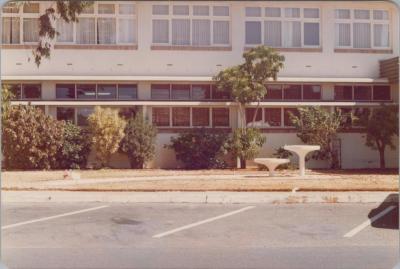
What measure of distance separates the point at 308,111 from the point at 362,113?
230 centimetres

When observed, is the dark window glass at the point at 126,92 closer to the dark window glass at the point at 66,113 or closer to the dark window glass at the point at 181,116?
the dark window glass at the point at 181,116

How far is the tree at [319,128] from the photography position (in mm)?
18864

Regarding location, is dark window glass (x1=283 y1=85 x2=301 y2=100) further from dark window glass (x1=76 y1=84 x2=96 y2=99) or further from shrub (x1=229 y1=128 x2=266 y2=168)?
dark window glass (x1=76 y1=84 x2=96 y2=99)

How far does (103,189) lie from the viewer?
12.1 metres

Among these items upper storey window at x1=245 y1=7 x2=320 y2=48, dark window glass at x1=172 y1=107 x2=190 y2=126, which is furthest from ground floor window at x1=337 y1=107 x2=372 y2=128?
dark window glass at x1=172 y1=107 x2=190 y2=126

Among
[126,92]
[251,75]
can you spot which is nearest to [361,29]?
[251,75]

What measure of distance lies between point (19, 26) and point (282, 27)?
10.1m

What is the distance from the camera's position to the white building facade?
19406 millimetres

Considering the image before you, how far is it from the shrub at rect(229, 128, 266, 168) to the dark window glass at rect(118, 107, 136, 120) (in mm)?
3788

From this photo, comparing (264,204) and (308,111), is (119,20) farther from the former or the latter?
(264,204)

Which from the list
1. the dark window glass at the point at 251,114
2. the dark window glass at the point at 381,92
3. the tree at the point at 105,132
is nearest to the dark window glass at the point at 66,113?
the tree at the point at 105,132

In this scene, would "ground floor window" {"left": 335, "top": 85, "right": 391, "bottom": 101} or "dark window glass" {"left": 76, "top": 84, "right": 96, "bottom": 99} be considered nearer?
"dark window glass" {"left": 76, "top": 84, "right": 96, "bottom": 99}

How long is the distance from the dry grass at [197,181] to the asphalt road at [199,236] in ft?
→ 5.77

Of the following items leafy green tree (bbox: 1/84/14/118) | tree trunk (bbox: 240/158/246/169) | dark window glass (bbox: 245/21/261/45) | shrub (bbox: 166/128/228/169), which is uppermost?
dark window glass (bbox: 245/21/261/45)
